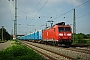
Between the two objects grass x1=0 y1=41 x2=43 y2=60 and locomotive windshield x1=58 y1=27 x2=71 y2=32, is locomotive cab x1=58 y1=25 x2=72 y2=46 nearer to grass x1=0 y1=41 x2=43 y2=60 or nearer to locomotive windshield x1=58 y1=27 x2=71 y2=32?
locomotive windshield x1=58 y1=27 x2=71 y2=32

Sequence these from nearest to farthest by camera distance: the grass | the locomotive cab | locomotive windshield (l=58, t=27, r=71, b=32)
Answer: the grass → the locomotive cab → locomotive windshield (l=58, t=27, r=71, b=32)

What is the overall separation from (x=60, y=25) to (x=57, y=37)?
7.02 feet

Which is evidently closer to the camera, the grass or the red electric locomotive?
the grass

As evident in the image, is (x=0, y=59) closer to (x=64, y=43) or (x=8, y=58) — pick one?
(x=8, y=58)

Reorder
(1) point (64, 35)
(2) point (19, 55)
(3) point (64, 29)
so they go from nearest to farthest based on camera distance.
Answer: (2) point (19, 55)
(1) point (64, 35)
(3) point (64, 29)

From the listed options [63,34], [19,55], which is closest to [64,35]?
[63,34]

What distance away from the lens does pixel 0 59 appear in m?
9.43

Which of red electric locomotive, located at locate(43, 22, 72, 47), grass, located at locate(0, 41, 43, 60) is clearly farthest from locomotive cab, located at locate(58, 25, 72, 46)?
grass, located at locate(0, 41, 43, 60)

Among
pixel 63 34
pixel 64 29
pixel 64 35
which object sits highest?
pixel 64 29

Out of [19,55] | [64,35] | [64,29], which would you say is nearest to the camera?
[19,55]

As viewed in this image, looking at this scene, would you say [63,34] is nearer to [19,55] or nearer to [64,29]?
[64,29]

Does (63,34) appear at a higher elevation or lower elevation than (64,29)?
lower

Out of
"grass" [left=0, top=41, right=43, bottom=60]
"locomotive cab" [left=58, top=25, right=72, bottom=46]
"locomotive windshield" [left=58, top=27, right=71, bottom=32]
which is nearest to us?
"grass" [left=0, top=41, right=43, bottom=60]

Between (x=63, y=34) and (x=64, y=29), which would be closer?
(x=63, y=34)
